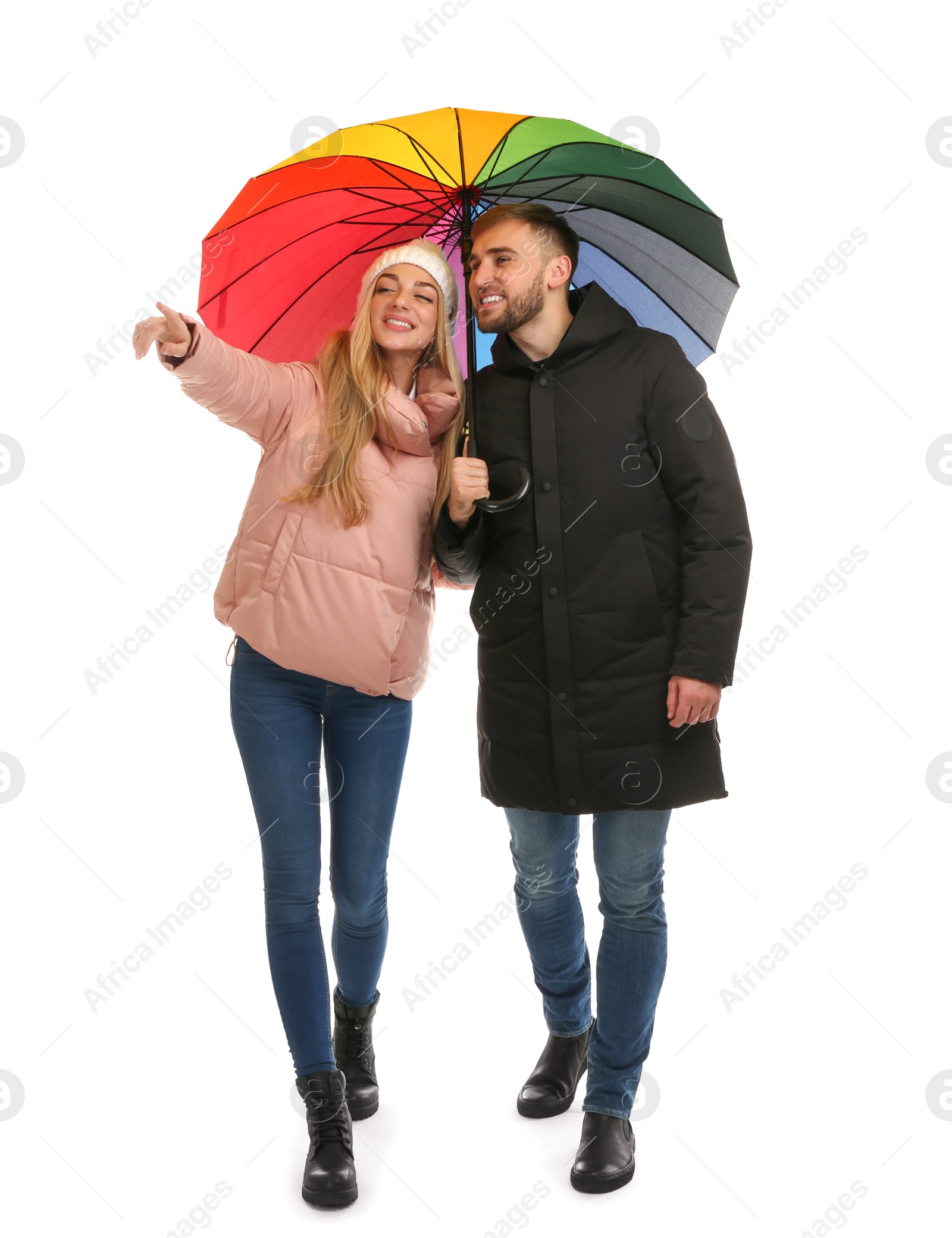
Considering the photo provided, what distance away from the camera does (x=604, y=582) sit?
229 centimetres

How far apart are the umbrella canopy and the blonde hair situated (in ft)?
0.35

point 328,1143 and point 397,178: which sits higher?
point 397,178

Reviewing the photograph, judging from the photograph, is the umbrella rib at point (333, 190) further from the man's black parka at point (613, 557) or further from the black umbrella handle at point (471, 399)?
the man's black parka at point (613, 557)

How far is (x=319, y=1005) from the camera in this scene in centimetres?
229

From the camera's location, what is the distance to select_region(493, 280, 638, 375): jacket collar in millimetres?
2328

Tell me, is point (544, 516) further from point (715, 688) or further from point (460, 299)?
point (460, 299)

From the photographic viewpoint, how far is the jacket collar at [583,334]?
7.64ft

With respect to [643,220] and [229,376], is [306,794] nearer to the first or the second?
[229,376]

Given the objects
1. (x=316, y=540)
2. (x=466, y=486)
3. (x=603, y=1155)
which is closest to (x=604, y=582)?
(x=466, y=486)

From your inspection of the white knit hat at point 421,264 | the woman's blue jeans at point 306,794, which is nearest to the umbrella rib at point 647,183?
the white knit hat at point 421,264

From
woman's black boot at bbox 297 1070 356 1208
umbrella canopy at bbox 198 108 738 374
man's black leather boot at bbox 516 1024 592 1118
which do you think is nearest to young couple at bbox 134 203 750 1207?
woman's black boot at bbox 297 1070 356 1208

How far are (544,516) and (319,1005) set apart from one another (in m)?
1.10

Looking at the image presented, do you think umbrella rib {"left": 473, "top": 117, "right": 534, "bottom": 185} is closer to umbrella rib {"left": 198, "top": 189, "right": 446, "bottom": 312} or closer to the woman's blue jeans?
umbrella rib {"left": 198, "top": 189, "right": 446, "bottom": 312}

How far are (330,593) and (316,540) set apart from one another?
0.36ft
